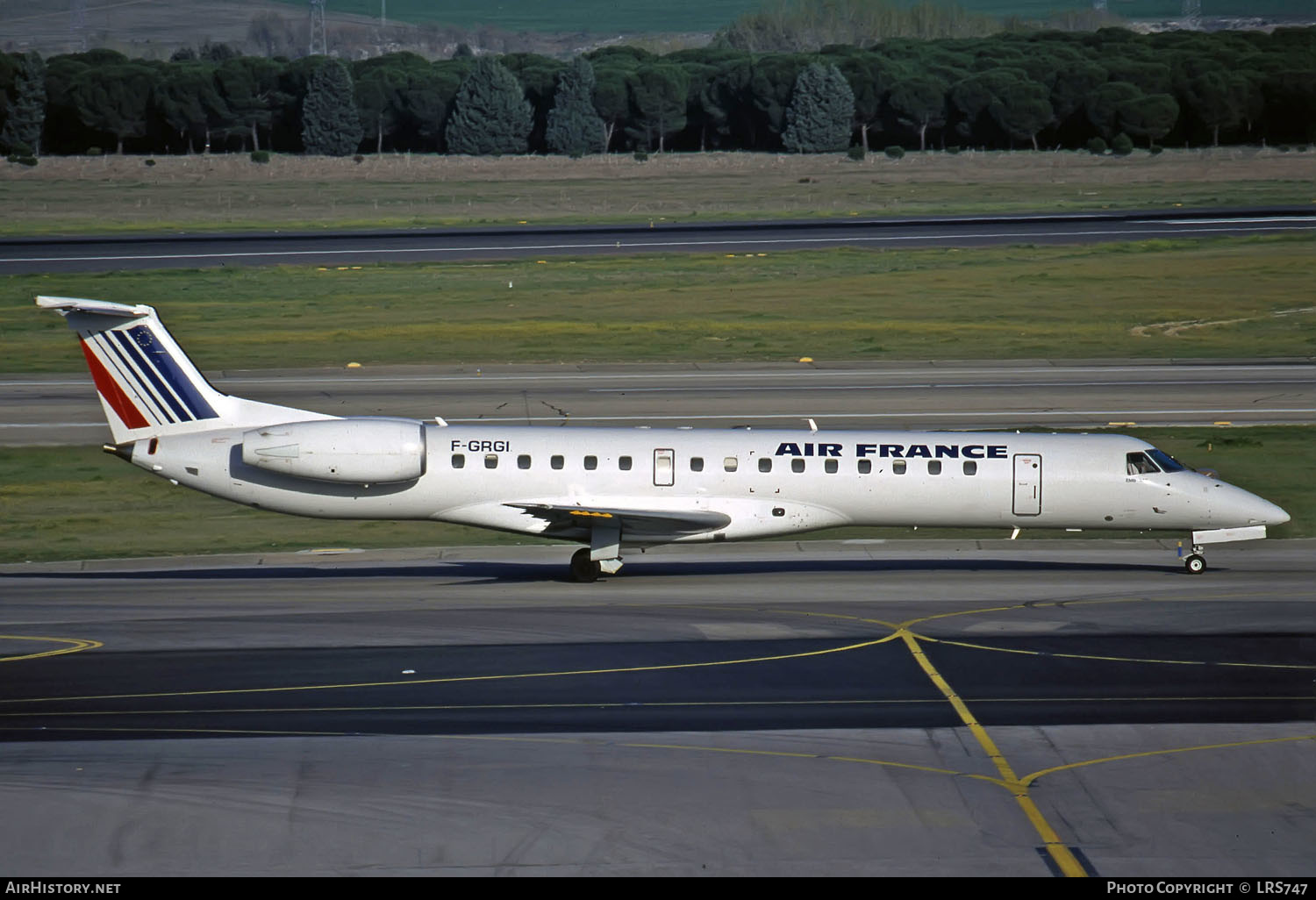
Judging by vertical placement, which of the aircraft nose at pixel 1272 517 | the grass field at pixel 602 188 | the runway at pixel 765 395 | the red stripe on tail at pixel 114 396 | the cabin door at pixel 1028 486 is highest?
the grass field at pixel 602 188

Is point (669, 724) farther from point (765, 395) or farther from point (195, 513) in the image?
point (765, 395)

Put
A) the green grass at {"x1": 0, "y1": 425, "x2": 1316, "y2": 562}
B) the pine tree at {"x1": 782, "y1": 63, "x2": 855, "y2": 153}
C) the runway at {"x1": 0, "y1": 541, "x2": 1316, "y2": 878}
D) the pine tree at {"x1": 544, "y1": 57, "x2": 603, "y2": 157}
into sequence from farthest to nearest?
the pine tree at {"x1": 544, "y1": 57, "x2": 603, "y2": 157} → the pine tree at {"x1": 782, "y1": 63, "x2": 855, "y2": 153} → the green grass at {"x1": 0, "y1": 425, "x2": 1316, "y2": 562} → the runway at {"x1": 0, "y1": 541, "x2": 1316, "y2": 878}

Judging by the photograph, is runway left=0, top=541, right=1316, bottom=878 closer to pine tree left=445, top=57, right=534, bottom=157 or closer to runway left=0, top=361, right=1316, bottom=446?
runway left=0, top=361, right=1316, bottom=446

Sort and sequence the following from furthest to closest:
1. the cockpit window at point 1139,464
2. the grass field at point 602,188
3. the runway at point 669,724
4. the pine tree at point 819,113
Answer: the pine tree at point 819,113 → the grass field at point 602,188 → the cockpit window at point 1139,464 → the runway at point 669,724

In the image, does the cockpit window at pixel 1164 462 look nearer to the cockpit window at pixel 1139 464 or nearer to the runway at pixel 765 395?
the cockpit window at pixel 1139 464

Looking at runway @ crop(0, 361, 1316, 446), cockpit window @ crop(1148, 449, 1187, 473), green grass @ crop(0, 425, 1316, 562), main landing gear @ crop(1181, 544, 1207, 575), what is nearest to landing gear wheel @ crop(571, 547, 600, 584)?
green grass @ crop(0, 425, 1316, 562)

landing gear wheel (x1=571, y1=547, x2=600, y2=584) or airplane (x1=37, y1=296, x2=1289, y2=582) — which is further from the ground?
airplane (x1=37, y1=296, x2=1289, y2=582)

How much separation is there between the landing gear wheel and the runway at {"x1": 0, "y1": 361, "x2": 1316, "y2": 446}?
14127 millimetres

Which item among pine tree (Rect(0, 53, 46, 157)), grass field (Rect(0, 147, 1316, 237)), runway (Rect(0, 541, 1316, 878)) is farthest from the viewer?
pine tree (Rect(0, 53, 46, 157))

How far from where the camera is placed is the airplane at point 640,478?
2794 centimetres

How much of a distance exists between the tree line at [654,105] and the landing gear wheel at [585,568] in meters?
108

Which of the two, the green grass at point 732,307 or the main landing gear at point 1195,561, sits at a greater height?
the green grass at point 732,307

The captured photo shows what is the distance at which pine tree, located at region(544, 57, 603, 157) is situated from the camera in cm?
13450

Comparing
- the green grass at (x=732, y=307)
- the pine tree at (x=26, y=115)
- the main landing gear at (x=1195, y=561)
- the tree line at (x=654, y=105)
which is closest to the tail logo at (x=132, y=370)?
the main landing gear at (x=1195, y=561)
